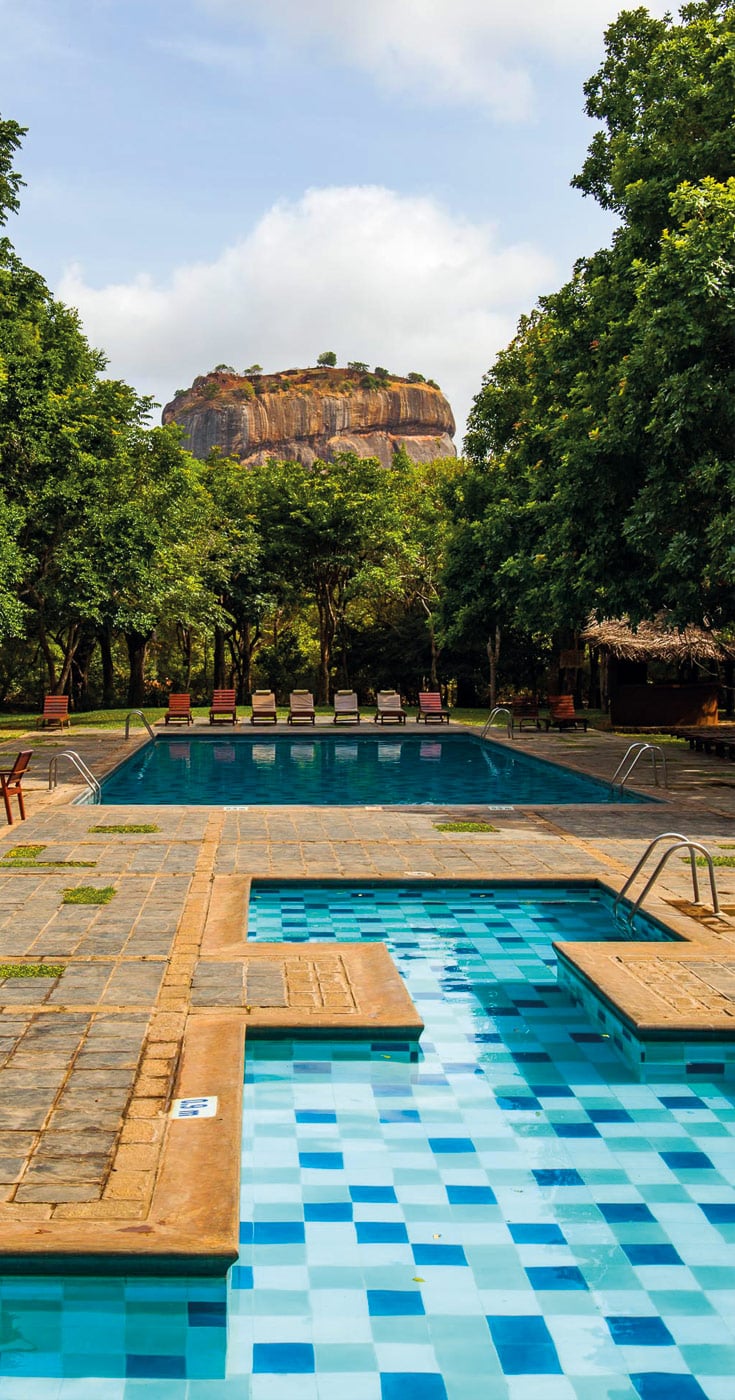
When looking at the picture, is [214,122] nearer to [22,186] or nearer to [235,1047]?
[22,186]

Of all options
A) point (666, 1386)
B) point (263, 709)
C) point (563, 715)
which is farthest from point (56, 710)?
point (666, 1386)

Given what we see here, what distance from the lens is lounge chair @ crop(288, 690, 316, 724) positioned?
27562 millimetres

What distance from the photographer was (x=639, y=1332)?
414cm

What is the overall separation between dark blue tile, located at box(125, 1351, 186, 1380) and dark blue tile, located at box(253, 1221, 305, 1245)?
82cm

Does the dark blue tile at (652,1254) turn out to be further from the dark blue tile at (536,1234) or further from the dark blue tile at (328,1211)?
the dark blue tile at (328,1211)

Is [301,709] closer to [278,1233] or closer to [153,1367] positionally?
[278,1233]

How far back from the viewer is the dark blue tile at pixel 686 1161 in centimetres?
539

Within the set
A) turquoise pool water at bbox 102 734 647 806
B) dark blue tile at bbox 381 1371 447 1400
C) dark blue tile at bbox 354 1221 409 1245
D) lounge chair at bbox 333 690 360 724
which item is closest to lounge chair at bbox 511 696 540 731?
turquoise pool water at bbox 102 734 647 806

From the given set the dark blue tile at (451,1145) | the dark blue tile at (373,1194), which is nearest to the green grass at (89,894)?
the dark blue tile at (451,1145)

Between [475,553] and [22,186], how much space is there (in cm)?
1281

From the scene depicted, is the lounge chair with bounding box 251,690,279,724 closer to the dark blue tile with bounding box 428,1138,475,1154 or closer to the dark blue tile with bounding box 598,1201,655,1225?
the dark blue tile with bounding box 428,1138,475,1154

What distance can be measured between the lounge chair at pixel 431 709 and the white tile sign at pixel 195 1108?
23.1 m

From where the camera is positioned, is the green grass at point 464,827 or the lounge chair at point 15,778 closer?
the lounge chair at point 15,778

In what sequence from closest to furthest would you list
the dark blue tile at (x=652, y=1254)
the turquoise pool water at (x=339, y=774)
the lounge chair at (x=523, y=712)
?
the dark blue tile at (x=652, y=1254)
the turquoise pool water at (x=339, y=774)
the lounge chair at (x=523, y=712)
